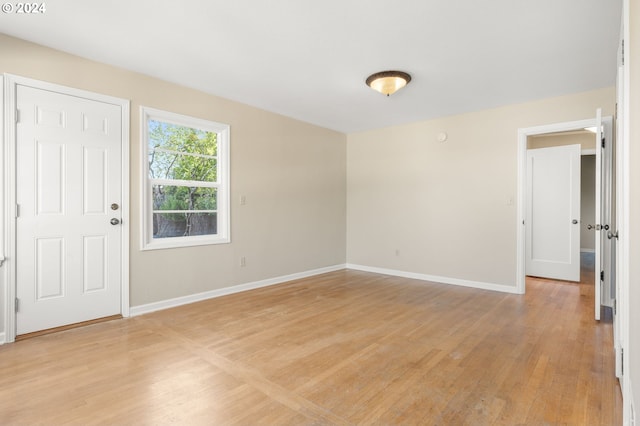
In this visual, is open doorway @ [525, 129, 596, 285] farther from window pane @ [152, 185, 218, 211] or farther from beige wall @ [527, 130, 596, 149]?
window pane @ [152, 185, 218, 211]

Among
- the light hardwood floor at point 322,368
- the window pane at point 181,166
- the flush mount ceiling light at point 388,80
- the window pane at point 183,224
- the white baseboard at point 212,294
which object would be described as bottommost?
the light hardwood floor at point 322,368

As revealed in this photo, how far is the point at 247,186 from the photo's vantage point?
4.44 metres

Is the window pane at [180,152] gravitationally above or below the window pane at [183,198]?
above

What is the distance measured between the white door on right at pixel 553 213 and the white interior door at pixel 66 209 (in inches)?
232

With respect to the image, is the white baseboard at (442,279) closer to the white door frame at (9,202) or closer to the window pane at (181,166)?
the window pane at (181,166)

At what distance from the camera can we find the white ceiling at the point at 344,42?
230 centimetres

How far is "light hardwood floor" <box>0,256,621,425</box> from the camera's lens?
5.73 ft

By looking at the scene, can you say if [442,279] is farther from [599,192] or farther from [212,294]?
[212,294]

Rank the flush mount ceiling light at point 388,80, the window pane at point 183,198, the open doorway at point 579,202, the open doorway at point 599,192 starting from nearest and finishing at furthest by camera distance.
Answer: the open doorway at point 599,192, the flush mount ceiling light at point 388,80, the window pane at point 183,198, the open doorway at point 579,202

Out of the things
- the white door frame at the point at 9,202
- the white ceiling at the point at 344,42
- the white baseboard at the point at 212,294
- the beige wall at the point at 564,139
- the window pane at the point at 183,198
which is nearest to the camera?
the white ceiling at the point at 344,42

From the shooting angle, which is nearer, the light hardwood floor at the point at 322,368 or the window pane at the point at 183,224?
the light hardwood floor at the point at 322,368

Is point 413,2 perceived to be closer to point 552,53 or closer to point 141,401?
point 552,53

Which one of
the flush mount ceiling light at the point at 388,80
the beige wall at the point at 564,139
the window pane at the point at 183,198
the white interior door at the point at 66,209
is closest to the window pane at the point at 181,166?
the window pane at the point at 183,198

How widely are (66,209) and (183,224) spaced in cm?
118
